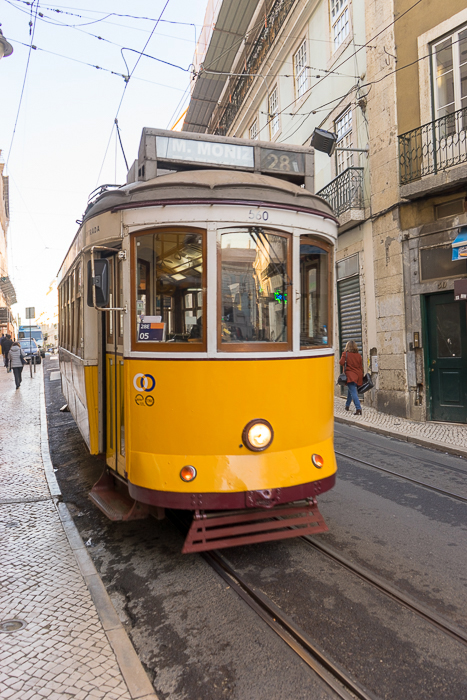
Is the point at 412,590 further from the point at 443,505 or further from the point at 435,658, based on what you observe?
the point at 443,505

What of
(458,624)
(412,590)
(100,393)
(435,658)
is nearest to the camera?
(435,658)

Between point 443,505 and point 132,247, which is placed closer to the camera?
point 132,247

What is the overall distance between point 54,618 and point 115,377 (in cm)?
202

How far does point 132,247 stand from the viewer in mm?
4270

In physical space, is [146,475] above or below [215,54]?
below

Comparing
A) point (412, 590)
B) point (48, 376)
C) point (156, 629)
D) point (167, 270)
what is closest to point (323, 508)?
point (412, 590)

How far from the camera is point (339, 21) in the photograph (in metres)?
14.5

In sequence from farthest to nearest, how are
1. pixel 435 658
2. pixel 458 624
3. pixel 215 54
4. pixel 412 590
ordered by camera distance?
pixel 215 54, pixel 412 590, pixel 458 624, pixel 435 658

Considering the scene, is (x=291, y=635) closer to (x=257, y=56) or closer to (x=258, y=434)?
(x=258, y=434)

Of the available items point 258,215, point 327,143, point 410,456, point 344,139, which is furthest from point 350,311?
point 258,215

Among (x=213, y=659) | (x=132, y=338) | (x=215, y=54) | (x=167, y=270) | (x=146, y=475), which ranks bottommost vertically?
(x=213, y=659)

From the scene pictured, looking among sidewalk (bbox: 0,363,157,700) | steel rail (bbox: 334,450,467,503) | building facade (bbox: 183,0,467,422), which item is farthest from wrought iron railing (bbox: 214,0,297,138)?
sidewalk (bbox: 0,363,157,700)

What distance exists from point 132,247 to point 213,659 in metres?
2.98

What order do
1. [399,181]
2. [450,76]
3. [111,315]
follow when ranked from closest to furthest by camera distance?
[111,315]
[450,76]
[399,181]
